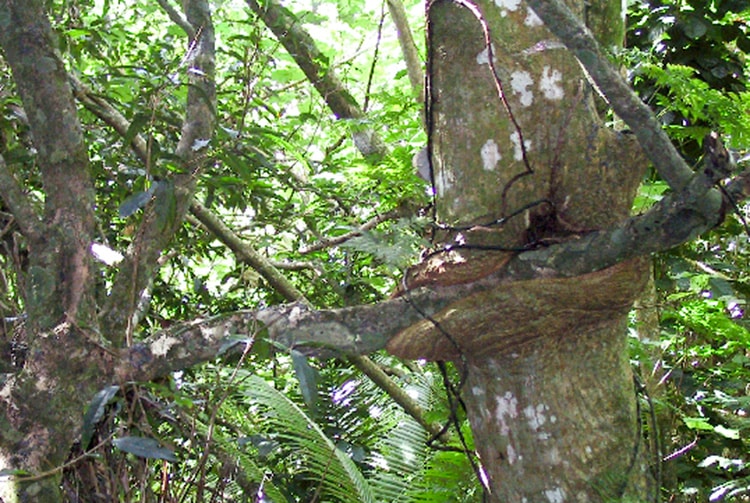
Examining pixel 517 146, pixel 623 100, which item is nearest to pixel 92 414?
pixel 517 146

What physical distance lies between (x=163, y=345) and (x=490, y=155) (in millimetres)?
821

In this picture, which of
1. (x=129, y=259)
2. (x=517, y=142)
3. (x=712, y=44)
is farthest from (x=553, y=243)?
(x=712, y=44)

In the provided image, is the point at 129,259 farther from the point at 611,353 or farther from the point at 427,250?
the point at 611,353

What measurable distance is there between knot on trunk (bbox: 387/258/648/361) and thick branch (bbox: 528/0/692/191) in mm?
254

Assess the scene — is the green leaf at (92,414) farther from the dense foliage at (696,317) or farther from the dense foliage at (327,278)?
the dense foliage at (696,317)

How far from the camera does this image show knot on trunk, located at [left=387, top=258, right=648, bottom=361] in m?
1.56

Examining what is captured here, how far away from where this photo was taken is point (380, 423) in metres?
3.06

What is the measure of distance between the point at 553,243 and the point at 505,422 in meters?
0.40

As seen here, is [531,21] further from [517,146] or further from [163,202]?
[163,202]

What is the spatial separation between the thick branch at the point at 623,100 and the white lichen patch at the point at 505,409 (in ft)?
1.85

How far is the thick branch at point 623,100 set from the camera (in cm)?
134

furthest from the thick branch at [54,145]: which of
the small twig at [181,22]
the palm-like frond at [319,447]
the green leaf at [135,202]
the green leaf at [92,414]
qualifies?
the palm-like frond at [319,447]

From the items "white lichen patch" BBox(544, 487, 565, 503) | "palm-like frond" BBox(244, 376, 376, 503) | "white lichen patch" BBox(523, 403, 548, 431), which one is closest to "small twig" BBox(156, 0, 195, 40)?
"palm-like frond" BBox(244, 376, 376, 503)

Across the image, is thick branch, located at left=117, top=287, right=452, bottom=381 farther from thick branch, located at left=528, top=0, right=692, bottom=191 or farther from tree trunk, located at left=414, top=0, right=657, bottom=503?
thick branch, located at left=528, top=0, right=692, bottom=191
